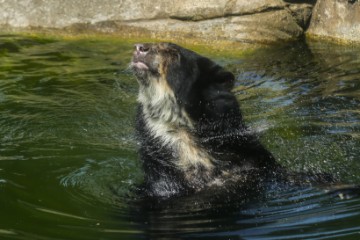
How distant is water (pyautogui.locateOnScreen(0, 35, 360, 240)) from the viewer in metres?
4.46

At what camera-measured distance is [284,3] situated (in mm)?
11039

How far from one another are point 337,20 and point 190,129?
20.9ft

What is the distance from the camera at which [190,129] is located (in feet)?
17.4

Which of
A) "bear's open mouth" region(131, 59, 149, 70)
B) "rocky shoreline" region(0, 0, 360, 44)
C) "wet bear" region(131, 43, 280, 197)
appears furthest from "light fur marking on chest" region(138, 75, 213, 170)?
"rocky shoreline" region(0, 0, 360, 44)

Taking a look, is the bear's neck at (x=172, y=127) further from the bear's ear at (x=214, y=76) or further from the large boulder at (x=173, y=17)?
the large boulder at (x=173, y=17)

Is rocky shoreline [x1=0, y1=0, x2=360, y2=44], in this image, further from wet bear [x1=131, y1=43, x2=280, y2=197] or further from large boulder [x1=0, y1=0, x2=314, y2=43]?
wet bear [x1=131, y1=43, x2=280, y2=197]

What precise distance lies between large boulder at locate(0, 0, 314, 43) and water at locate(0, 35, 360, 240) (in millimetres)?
403

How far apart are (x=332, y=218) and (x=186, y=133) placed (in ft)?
4.66

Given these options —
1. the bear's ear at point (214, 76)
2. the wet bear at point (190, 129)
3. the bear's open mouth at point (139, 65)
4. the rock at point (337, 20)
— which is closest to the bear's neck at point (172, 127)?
the wet bear at point (190, 129)

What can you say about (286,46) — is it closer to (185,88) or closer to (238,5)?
(238,5)

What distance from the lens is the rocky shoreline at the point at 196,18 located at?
10805mm

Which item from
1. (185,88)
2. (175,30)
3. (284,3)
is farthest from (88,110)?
(284,3)

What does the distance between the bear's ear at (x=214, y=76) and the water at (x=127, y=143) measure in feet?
3.03

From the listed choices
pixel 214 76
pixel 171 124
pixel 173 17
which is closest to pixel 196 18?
pixel 173 17
